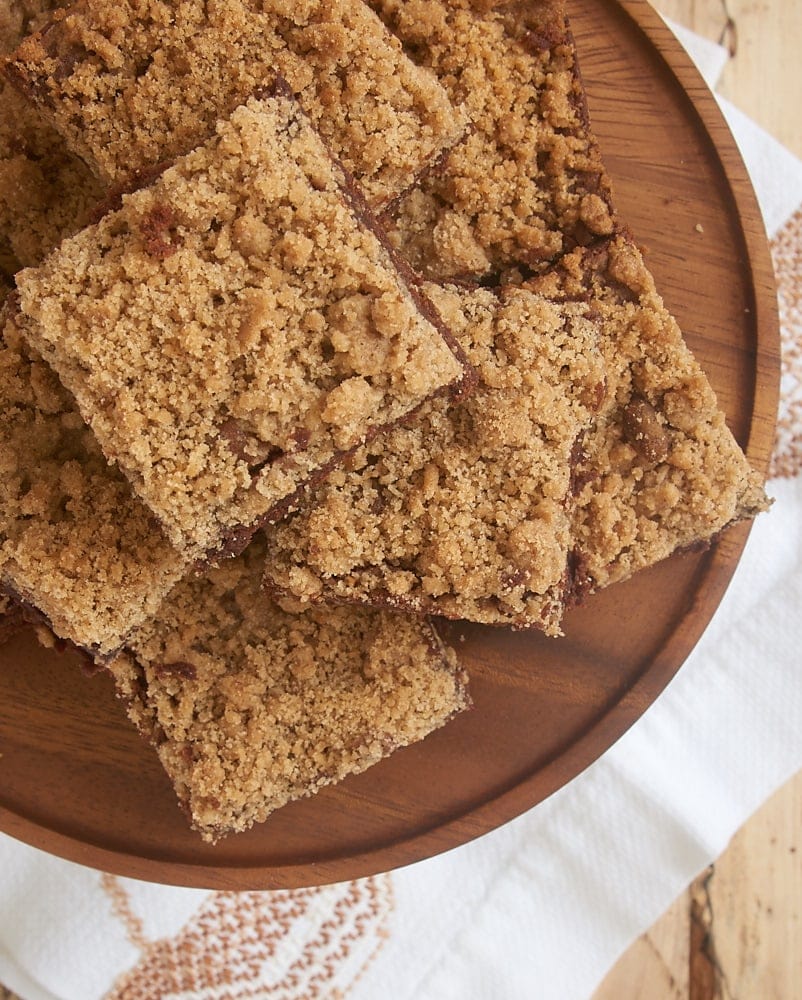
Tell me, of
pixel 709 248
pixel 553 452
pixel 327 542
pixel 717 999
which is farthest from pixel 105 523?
pixel 717 999

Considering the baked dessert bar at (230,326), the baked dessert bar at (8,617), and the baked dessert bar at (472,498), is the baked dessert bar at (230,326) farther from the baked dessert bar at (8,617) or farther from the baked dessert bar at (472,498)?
the baked dessert bar at (8,617)

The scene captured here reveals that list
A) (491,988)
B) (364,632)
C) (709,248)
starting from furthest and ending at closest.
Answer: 1. (491,988)
2. (709,248)
3. (364,632)

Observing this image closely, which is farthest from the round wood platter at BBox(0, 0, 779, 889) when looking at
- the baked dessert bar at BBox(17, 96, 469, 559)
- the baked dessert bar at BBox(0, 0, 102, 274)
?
the baked dessert bar at BBox(0, 0, 102, 274)

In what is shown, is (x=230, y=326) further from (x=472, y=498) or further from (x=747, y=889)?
(x=747, y=889)

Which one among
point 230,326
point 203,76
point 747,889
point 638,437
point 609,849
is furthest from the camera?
point 747,889

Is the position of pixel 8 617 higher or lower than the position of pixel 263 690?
higher

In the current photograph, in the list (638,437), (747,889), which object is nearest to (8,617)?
(638,437)

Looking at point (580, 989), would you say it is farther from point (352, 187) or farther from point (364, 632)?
point (352, 187)

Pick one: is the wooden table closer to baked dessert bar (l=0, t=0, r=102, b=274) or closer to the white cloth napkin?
the white cloth napkin
